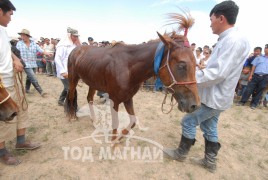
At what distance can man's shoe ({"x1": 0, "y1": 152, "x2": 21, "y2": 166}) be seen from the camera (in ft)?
8.67

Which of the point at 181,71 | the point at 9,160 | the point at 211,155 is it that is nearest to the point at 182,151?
the point at 211,155

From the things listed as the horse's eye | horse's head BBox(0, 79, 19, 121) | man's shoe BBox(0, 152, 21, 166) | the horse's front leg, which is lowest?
man's shoe BBox(0, 152, 21, 166)

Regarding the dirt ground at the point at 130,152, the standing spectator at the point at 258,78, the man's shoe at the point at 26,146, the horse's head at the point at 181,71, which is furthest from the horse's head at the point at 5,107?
the standing spectator at the point at 258,78

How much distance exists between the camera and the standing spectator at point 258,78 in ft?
21.1

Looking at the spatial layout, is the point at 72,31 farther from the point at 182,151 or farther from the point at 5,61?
the point at 182,151

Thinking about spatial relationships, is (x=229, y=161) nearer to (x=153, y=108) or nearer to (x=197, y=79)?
(x=197, y=79)

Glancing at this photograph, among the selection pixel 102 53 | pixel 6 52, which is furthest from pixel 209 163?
pixel 6 52

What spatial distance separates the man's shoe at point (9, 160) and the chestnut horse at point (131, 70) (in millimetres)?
1562

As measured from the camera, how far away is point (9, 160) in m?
2.64

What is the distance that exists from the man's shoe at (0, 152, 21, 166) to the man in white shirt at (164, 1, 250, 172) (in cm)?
268

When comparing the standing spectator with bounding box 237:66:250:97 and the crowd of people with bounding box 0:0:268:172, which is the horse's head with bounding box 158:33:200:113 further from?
the standing spectator with bounding box 237:66:250:97

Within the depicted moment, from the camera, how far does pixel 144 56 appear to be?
272 cm

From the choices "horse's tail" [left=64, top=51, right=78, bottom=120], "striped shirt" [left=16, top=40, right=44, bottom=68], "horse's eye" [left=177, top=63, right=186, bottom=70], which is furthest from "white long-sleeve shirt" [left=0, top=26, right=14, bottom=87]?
"striped shirt" [left=16, top=40, right=44, bottom=68]

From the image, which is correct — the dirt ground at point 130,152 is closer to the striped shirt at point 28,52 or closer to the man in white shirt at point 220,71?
the man in white shirt at point 220,71
